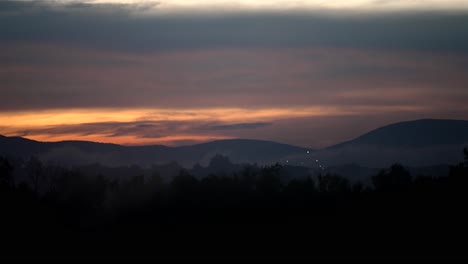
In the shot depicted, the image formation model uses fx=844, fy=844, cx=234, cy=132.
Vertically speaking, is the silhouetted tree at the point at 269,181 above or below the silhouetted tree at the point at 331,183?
above

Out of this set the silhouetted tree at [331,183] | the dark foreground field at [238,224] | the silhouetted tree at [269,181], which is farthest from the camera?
the silhouetted tree at [331,183]

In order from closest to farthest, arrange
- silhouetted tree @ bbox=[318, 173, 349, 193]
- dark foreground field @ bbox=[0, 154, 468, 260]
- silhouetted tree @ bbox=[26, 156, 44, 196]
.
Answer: dark foreground field @ bbox=[0, 154, 468, 260], silhouetted tree @ bbox=[318, 173, 349, 193], silhouetted tree @ bbox=[26, 156, 44, 196]

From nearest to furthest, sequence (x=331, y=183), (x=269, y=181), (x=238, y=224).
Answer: (x=238, y=224) < (x=269, y=181) < (x=331, y=183)

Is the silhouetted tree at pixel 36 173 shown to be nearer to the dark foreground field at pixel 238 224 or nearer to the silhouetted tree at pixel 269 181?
the dark foreground field at pixel 238 224

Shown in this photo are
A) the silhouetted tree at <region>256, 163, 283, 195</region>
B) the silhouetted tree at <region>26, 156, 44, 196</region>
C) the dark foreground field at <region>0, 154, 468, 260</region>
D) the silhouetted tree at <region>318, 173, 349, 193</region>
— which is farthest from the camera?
the silhouetted tree at <region>26, 156, 44, 196</region>

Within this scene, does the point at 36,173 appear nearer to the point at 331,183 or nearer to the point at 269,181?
the point at 269,181

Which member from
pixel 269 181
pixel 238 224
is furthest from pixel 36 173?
pixel 238 224

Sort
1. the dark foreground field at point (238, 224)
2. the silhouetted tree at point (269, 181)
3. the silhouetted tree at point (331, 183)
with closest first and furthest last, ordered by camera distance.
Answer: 1. the dark foreground field at point (238, 224)
2. the silhouetted tree at point (269, 181)
3. the silhouetted tree at point (331, 183)

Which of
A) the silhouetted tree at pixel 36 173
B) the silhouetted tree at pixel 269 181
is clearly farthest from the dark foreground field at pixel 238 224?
the silhouetted tree at pixel 36 173

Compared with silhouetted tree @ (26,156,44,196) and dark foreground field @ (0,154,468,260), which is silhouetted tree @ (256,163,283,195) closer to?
dark foreground field @ (0,154,468,260)

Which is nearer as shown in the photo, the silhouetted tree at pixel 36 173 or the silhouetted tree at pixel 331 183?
the silhouetted tree at pixel 331 183

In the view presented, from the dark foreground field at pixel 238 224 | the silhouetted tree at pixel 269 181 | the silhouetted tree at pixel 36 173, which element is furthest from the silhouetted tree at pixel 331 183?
the silhouetted tree at pixel 36 173

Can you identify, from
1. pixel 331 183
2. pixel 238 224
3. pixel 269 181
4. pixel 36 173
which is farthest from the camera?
pixel 36 173

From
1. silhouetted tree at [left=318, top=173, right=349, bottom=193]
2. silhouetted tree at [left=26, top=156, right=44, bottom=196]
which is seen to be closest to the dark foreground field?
silhouetted tree at [left=318, top=173, right=349, bottom=193]
